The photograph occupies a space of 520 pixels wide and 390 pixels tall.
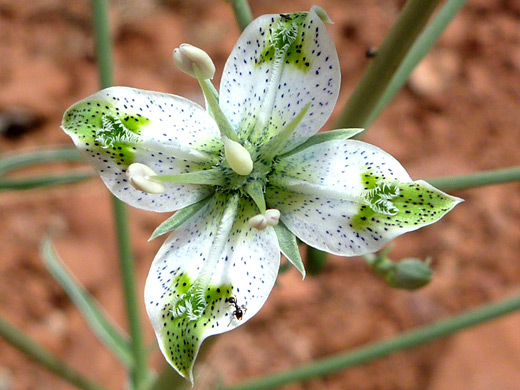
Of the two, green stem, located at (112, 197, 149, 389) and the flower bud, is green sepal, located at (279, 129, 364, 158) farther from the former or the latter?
green stem, located at (112, 197, 149, 389)

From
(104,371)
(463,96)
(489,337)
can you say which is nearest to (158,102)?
(104,371)

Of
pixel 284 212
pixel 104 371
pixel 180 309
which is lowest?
pixel 104 371

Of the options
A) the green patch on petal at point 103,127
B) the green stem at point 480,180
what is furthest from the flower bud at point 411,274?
the green patch on petal at point 103,127

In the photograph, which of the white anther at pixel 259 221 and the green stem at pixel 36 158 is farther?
the green stem at pixel 36 158

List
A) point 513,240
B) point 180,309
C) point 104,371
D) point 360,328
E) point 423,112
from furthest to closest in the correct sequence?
point 423,112 → point 513,240 → point 360,328 → point 104,371 → point 180,309

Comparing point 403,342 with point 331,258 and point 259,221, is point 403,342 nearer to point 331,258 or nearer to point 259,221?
point 259,221

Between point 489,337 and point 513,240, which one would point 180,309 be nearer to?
point 489,337

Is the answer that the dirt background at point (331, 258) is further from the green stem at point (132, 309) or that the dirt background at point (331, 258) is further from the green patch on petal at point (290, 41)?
the green patch on petal at point (290, 41)
